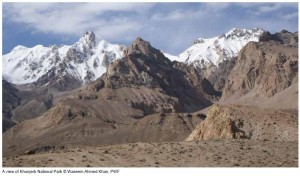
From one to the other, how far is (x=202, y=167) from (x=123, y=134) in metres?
133

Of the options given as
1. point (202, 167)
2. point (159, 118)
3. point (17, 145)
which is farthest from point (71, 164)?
point (17, 145)

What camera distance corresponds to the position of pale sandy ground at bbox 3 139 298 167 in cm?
3234

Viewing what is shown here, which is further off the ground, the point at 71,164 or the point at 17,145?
the point at 71,164

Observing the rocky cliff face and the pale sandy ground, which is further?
the rocky cliff face

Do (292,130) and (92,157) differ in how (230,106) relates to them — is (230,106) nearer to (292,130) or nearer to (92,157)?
(292,130)

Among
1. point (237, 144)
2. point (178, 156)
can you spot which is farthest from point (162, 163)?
point (237, 144)

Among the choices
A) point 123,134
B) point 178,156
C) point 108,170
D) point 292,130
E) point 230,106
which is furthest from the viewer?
point 123,134

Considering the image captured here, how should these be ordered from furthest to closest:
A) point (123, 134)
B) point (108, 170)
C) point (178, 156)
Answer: point (123, 134)
point (178, 156)
point (108, 170)

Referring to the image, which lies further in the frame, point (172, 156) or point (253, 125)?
point (253, 125)

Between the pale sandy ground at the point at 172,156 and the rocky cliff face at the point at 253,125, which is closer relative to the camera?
the pale sandy ground at the point at 172,156

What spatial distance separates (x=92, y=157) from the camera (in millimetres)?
33344

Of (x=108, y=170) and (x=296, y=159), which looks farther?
(x=296, y=159)

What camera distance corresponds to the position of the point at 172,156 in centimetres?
3450

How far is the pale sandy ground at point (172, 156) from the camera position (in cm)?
3234
